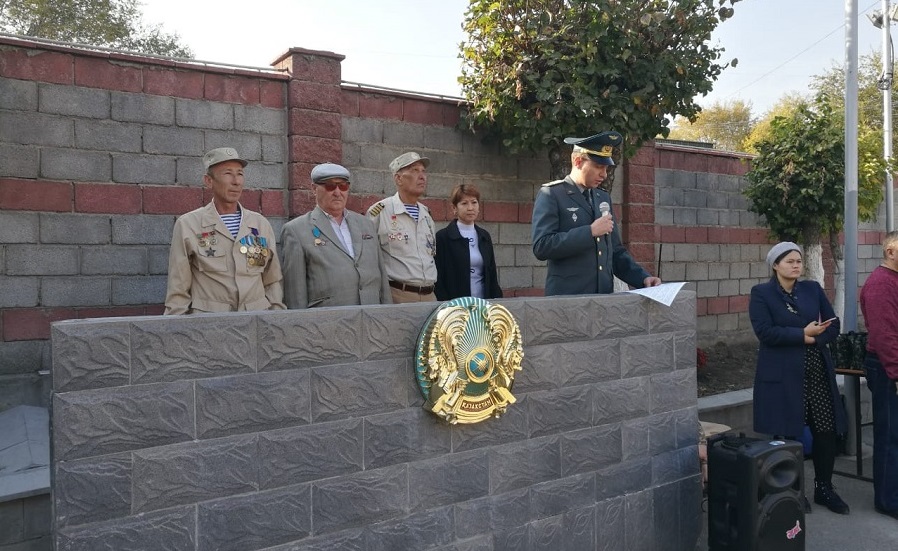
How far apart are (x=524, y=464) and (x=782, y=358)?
2.29m

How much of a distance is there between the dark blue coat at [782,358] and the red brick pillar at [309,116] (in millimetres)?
3511

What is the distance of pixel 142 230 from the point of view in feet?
18.3

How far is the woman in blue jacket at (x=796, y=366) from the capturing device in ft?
15.7

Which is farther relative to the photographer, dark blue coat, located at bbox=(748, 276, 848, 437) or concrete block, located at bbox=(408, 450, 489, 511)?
dark blue coat, located at bbox=(748, 276, 848, 437)

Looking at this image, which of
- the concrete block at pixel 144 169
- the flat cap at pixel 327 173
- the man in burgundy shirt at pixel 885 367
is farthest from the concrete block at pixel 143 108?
the man in burgundy shirt at pixel 885 367

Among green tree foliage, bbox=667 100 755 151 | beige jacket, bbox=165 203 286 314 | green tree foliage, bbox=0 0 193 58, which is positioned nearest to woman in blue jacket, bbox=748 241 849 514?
beige jacket, bbox=165 203 286 314

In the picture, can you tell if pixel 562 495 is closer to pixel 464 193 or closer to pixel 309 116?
pixel 464 193

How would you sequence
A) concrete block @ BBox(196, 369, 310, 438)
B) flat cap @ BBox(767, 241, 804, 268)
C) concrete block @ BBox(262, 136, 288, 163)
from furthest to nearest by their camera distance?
concrete block @ BBox(262, 136, 288, 163) < flat cap @ BBox(767, 241, 804, 268) < concrete block @ BBox(196, 369, 310, 438)

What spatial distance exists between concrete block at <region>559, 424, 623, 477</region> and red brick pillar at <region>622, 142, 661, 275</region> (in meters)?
5.21

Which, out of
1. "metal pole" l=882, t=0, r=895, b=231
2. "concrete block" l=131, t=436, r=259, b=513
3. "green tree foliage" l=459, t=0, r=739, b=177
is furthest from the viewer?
"metal pole" l=882, t=0, r=895, b=231

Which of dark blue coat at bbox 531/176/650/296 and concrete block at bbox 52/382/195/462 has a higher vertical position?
dark blue coat at bbox 531/176/650/296

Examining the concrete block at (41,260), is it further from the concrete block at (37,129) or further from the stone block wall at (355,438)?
the stone block wall at (355,438)

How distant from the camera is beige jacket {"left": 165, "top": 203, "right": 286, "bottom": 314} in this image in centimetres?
380

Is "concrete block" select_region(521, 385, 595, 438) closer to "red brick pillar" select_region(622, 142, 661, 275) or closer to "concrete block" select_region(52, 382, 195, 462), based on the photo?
"concrete block" select_region(52, 382, 195, 462)
